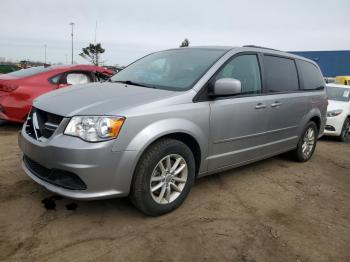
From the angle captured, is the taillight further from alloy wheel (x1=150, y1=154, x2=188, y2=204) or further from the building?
the building

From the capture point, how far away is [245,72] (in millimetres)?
4289

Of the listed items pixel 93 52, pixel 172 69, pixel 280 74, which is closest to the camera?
pixel 172 69

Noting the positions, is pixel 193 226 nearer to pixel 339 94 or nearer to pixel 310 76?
pixel 310 76

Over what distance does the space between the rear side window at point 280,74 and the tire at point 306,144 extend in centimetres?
84

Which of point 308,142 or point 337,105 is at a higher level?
point 337,105

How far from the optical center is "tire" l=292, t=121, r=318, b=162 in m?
5.68

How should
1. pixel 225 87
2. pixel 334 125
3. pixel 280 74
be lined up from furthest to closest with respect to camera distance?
Result: pixel 334 125 → pixel 280 74 → pixel 225 87

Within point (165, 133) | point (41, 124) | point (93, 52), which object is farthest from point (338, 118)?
point (93, 52)

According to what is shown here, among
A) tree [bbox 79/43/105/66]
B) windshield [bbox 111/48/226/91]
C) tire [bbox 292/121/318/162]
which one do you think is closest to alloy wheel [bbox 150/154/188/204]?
windshield [bbox 111/48/226/91]

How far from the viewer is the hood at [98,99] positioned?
304 centimetres

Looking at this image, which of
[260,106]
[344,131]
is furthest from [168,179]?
[344,131]

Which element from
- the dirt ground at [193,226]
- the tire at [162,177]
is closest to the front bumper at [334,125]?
the dirt ground at [193,226]

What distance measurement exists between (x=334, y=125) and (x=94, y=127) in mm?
7339

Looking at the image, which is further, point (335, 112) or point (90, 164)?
point (335, 112)
